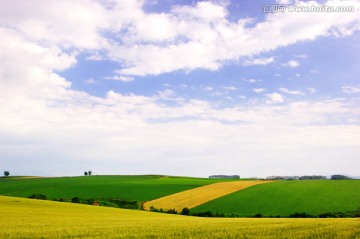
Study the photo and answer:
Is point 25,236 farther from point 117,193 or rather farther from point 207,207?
point 117,193

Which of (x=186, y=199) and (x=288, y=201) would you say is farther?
(x=186, y=199)

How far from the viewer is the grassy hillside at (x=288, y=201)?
53.7m

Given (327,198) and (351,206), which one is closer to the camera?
(351,206)

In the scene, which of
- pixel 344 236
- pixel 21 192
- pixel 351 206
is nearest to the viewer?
pixel 344 236

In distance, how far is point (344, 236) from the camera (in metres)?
15.6

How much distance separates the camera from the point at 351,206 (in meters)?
53.1

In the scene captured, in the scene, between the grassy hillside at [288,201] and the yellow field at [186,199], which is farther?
the yellow field at [186,199]

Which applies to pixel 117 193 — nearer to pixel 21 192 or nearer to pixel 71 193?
pixel 71 193

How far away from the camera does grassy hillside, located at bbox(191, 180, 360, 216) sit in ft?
176

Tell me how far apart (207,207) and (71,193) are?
3474 centimetres

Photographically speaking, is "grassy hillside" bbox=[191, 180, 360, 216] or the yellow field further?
the yellow field

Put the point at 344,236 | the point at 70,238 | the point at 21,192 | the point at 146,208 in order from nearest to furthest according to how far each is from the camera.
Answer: the point at 344,236 < the point at 70,238 < the point at 146,208 < the point at 21,192

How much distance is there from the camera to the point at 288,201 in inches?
2367

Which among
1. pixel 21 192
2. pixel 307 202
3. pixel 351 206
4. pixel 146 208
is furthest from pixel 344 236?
pixel 21 192
